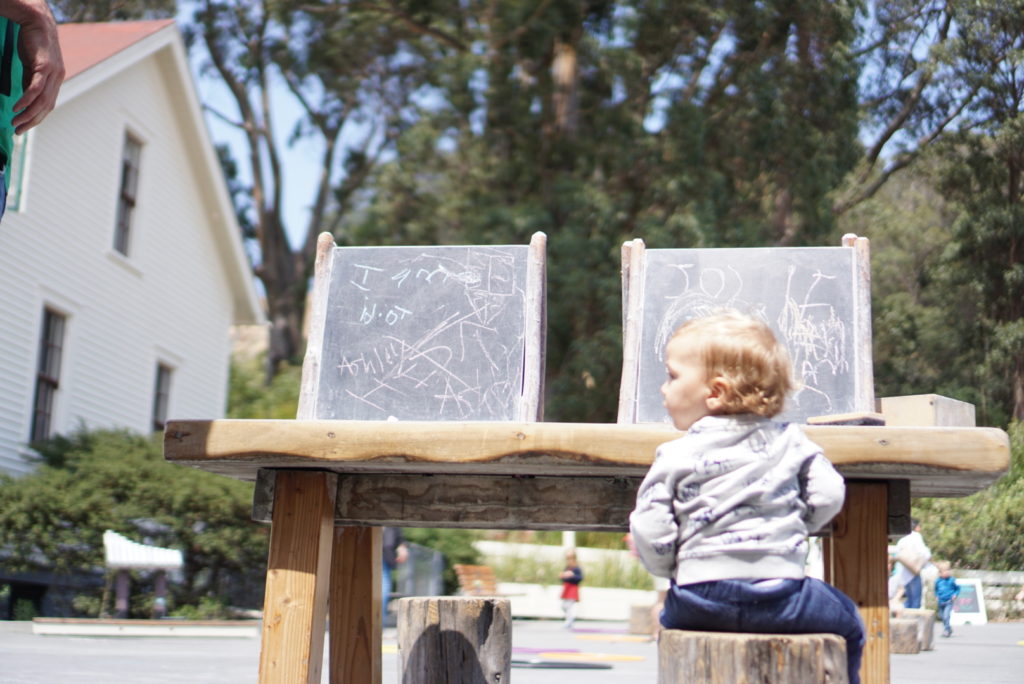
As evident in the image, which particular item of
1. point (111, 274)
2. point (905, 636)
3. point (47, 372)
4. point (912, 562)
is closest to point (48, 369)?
point (47, 372)

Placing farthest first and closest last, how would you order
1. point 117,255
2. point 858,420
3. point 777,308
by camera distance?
point 117,255 < point 777,308 < point 858,420

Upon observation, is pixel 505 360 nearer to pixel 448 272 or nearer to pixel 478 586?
pixel 448 272

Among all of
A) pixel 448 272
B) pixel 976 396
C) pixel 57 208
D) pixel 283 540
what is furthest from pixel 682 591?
pixel 57 208

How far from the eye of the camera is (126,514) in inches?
535

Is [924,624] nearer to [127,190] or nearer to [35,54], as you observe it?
[35,54]

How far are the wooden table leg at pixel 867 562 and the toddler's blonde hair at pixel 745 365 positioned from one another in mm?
662

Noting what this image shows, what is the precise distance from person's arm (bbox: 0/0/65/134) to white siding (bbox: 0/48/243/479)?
481 inches

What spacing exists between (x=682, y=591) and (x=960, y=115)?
6.52 m

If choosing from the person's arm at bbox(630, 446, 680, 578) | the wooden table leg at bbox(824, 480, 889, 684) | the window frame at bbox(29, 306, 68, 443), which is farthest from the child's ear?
the window frame at bbox(29, 306, 68, 443)

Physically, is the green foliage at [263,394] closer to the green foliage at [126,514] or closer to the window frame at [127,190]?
the window frame at [127,190]

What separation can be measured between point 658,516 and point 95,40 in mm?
17262

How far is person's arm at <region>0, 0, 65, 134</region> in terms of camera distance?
3.13 meters

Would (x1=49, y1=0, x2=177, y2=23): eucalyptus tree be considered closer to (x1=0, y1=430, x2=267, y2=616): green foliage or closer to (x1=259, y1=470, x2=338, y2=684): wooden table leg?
(x1=0, y1=430, x2=267, y2=616): green foliage

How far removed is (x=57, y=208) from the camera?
16.0 meters
